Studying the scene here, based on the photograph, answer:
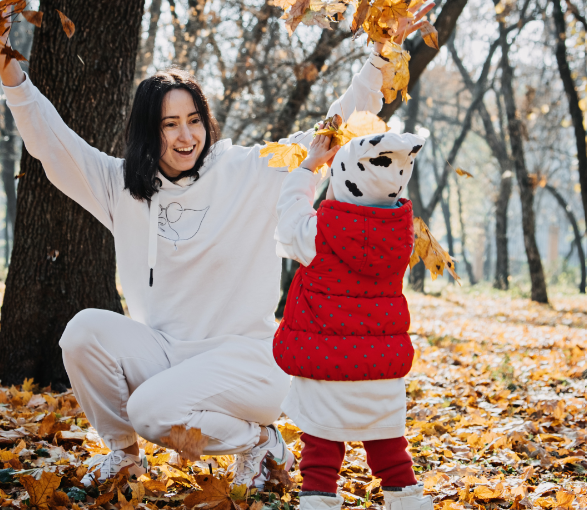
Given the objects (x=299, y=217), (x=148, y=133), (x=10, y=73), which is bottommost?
(x=299, y=217)

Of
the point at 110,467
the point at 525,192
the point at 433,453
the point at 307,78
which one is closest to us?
the point at 110,467

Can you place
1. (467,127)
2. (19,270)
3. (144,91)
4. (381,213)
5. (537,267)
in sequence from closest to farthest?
(381,213), (144,91), (19,270), (537,267), (467,127)

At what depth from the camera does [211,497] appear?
2.12 m

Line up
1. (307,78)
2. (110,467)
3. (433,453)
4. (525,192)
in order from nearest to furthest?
(110,467) < (433,453) < (307,78) < (525,192)

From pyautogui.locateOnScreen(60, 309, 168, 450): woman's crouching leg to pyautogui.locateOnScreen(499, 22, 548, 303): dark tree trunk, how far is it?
10333 mm

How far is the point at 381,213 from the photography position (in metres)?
1.85

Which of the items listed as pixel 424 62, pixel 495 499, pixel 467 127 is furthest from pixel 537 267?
pixel 495 499

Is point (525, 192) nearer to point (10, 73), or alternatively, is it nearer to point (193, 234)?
point (193, 234)

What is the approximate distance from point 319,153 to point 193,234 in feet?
2.37

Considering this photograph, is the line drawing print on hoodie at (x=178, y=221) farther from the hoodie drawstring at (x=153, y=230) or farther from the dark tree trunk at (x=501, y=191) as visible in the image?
the dark tree trunk at (x=501, y=191)

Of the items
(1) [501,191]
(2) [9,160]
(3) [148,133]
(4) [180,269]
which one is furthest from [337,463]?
(2) [9,160]

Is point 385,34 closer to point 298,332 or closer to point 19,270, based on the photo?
point 298,332

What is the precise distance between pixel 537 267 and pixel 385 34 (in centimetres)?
1042

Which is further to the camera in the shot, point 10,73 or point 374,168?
point 10,73
